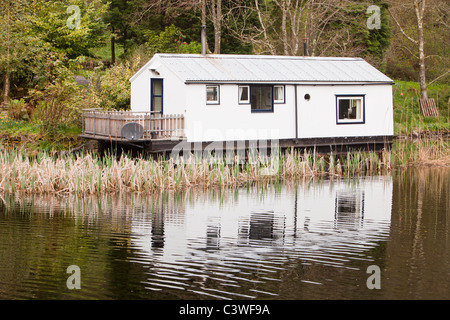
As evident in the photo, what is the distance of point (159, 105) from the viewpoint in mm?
26359

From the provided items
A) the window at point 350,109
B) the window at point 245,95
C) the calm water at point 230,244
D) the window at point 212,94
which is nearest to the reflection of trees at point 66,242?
the calm water at point 230,244

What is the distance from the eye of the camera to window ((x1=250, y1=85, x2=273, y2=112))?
26156 mm

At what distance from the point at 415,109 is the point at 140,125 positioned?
20.5 meters

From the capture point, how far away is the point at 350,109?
28281mm

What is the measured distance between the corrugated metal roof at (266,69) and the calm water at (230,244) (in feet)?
19.4

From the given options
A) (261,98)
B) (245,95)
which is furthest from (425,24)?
(245,95)

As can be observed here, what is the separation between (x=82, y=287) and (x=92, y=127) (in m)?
15.7

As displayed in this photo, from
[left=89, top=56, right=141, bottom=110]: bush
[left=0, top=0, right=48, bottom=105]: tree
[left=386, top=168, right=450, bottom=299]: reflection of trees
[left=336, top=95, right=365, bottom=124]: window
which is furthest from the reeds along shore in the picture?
[left=0, top=0, right=48, bottom=105]: tree

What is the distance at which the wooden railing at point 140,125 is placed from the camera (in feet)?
78.2

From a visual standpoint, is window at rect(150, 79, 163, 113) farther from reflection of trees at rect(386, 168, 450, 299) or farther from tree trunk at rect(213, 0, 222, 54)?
tree trunk at rect(213, 0, 222, 54)

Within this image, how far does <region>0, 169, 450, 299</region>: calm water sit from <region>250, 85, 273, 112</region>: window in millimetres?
5599
